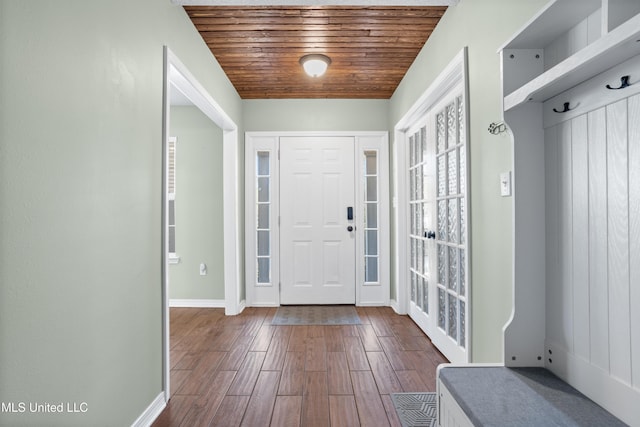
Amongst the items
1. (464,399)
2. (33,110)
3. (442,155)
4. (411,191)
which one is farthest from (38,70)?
(411,191)

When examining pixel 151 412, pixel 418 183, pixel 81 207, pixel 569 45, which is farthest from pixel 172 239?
pixel 569 45

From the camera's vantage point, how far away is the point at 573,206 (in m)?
1.06

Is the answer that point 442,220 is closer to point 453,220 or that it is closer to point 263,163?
point 453,220

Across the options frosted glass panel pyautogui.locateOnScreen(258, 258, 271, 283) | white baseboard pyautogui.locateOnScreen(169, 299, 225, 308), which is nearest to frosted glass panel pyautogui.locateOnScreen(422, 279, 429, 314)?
frosted glass panel pyautogui.locateOnScreen(258, 258, 271, 283)

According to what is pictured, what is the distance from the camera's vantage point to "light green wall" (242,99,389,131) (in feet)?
13.6

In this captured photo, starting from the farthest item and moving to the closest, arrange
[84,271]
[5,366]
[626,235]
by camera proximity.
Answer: [84,271], [5,366], [626,235]

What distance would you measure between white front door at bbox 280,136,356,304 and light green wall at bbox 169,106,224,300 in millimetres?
815

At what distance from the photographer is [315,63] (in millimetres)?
3014

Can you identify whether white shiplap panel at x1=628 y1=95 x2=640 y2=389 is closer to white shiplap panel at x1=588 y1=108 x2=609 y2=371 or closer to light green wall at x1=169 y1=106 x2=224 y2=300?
white shiplap panel at x1=588 y1=108 x2=609 y2=371

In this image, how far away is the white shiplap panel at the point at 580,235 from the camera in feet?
3.30

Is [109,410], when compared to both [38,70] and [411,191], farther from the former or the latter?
[411,191]

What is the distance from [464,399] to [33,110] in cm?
155

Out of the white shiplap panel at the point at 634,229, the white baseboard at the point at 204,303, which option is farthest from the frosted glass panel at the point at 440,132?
the white baseboard at the point at 204,303

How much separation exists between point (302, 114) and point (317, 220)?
128 centimetres
